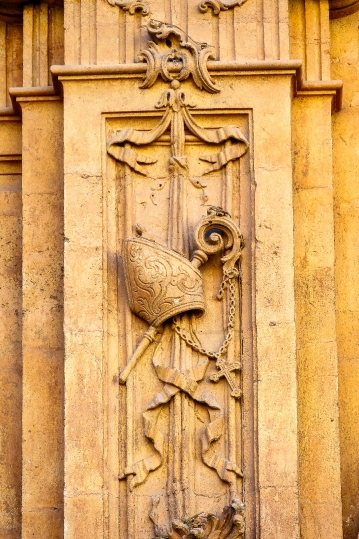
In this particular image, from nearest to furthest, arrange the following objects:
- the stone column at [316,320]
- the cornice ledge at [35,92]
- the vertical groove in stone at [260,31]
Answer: the stone column at [316,320] → the vertical groove in stone at [260,31] → the cornice ledge at [35,92]

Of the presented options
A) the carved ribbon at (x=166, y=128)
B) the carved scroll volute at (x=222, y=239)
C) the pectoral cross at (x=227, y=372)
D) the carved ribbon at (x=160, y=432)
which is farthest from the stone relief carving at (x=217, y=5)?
the pectoral cross at (x=227, y=372)

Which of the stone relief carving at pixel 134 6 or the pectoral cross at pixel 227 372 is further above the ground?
the stone relief carving at pixel 134 6

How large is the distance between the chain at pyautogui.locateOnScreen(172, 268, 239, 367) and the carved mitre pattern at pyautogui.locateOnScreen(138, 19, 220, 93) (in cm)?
142

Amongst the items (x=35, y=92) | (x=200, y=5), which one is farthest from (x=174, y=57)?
(x=35, y=92)

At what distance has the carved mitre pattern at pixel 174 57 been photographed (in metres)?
13.5

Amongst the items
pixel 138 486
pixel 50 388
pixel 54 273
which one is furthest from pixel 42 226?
pixel 138 486

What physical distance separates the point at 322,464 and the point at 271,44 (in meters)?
3.17

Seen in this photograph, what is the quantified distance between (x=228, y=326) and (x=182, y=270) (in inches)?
21.1

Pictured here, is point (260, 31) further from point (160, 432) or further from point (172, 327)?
point (160, 432)

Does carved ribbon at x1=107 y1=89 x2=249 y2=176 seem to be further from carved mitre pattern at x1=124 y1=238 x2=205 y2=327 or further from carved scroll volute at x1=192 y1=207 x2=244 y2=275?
carved mitre pattern at x1=124 y1=238 x2=205 y2=327

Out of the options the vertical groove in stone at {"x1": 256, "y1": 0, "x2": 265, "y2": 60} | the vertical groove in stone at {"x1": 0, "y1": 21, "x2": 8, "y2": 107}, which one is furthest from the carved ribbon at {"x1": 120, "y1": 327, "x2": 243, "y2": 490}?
the vertical groove in stone at {"x1": 0, "y1": 21, "x2": 8, "y2": 107}

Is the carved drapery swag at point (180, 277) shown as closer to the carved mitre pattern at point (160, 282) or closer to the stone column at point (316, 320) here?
the carved mitre pattern at point (160, 282)

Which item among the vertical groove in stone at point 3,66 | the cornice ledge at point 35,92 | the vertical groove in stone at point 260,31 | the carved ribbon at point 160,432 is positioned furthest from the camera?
the vertical groove in stone at point 3,66

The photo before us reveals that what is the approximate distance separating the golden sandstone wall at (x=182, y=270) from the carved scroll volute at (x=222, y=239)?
3 centimetres
